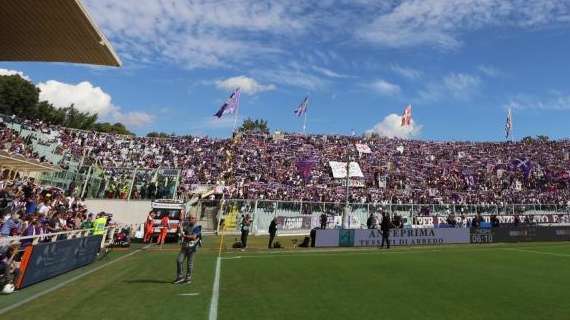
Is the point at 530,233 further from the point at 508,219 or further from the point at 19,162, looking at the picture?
the point at 19,162

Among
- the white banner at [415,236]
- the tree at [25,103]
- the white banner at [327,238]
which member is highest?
the tree at [25,103]

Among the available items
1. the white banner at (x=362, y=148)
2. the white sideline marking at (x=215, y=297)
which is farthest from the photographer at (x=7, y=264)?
the white banner at (x=362, y=148)

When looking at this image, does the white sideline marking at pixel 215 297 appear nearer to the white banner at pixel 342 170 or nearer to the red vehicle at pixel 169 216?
the red vehicle at pixel 169 216

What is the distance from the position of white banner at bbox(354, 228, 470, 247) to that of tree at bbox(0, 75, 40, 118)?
261ft

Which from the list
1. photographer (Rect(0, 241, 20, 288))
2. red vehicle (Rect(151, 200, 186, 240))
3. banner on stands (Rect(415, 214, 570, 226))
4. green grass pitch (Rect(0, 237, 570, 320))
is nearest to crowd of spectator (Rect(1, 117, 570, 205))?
banner on stands (Rect(415, 214, 570, 226))

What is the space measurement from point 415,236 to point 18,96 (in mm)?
85942

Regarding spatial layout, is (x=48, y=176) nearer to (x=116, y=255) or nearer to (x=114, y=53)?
(x=116, y=255)

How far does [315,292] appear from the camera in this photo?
37.7ft

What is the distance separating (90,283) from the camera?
42.7ft

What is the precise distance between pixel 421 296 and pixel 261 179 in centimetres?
4023

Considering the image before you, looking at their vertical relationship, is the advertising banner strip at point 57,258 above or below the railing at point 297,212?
below

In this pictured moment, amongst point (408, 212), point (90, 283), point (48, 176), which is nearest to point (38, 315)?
point (90, 283)

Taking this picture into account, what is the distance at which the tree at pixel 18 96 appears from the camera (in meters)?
83.9

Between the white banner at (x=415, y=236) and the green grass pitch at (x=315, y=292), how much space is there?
10203 millimetres
